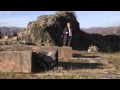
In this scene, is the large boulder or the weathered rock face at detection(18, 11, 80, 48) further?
the weathered rock face at detection(18, 11, 80, 48)

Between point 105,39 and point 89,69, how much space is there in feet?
65.5

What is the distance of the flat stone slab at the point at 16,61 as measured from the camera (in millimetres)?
11305

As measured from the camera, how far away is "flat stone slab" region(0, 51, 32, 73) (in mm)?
11305

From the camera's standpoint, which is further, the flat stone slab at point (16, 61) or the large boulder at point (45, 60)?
the large boulder at point (45, 60)

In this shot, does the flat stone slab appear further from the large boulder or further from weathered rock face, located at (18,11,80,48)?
weathered rock face, located at (18,11,80,48)

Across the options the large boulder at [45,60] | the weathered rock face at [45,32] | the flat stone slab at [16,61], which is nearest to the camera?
the flat stone slab at [16,61]

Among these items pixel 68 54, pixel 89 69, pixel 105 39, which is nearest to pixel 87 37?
pixel 105 39

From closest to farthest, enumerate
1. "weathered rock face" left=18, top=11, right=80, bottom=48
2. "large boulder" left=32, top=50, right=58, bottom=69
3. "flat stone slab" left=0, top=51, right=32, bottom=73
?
1. "flat stone slab" left=0, top=51, right=32, bottom=73
2. "large boulder" left=32, top=50, right=58, bottom=69
3. "weathered rock face" left=18, top=11, right=80, bottom=48

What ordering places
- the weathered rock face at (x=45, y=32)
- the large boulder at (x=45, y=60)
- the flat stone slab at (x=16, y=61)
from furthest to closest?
1. the weathered rock face at (x=45, y=32)
2. the large boulder at (x=45, y=60)
3. the flat stone slab at (x=16, y=61)

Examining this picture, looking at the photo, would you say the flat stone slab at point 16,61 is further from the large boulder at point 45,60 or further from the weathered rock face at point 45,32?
the weathered rock face at point 45,32

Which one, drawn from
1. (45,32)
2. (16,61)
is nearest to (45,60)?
(16,61)

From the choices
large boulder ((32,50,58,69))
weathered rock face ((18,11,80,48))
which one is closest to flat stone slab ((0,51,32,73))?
large boulder ((32,50,58,69))

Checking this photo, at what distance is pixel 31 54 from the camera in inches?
446

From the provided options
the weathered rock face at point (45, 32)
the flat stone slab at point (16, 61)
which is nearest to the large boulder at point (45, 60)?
the flat stone slab at point (16, 61)
